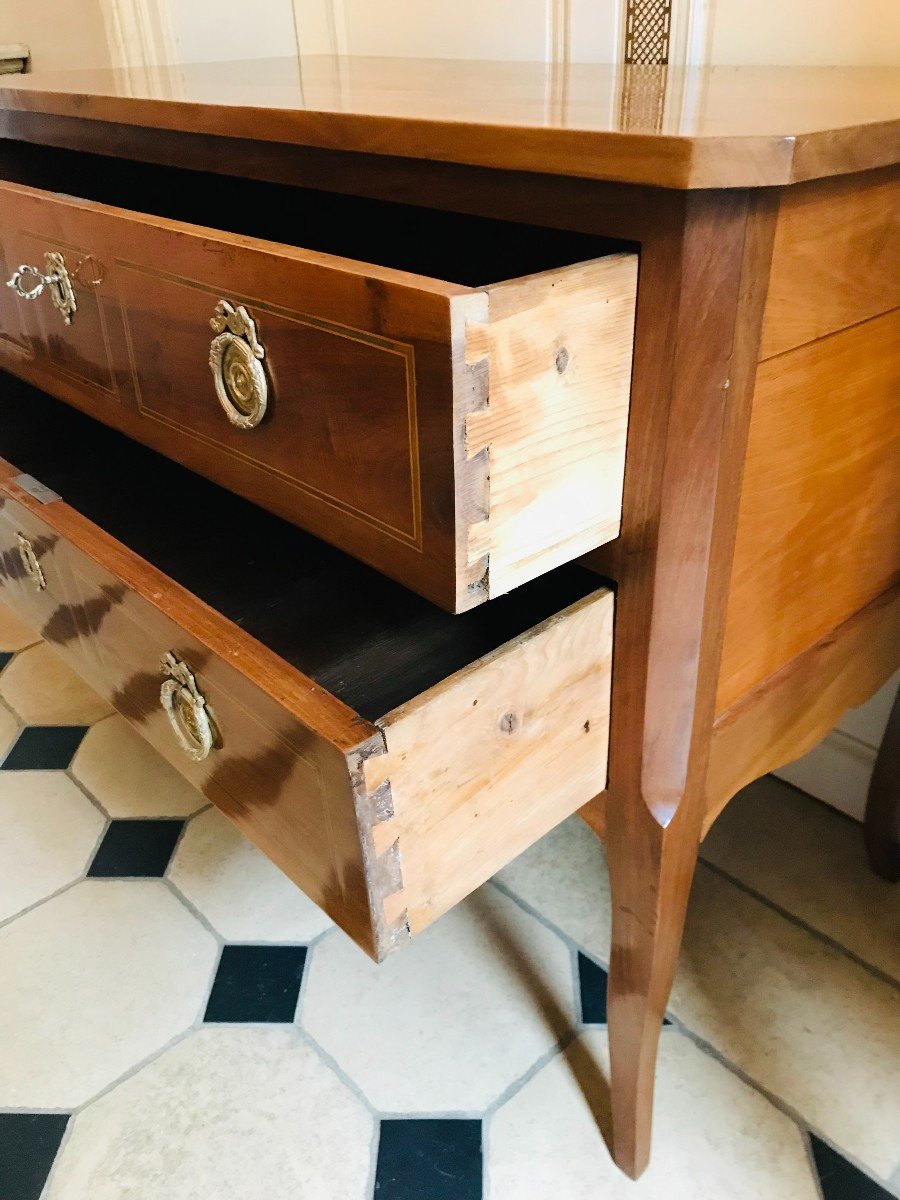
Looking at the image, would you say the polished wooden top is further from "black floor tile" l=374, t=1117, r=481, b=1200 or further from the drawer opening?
"black floor tile" l=374, t=1117, r=481, b=1200

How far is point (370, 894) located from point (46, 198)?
19.8 inches

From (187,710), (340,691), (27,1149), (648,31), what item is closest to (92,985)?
(27,1149)

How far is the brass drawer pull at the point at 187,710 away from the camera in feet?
1.79

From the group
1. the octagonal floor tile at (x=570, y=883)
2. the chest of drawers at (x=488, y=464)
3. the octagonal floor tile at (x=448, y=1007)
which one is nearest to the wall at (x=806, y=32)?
the chest of drawers at (x=488, y=464)

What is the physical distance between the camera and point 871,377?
55cm

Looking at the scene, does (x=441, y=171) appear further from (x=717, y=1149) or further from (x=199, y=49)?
(x=199, y=49)

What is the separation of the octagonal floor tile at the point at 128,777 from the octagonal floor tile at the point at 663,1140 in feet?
1.86

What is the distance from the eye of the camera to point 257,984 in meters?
0.94

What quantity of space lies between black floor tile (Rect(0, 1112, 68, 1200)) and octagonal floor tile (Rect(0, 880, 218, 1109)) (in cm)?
1

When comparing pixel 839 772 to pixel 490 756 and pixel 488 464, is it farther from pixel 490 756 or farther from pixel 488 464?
pixel 488 464

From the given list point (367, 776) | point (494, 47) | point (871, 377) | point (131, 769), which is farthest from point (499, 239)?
point (131, 769)

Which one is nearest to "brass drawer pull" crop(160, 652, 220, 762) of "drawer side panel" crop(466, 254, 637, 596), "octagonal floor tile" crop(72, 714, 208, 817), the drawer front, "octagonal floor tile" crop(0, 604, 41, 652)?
the drawer front

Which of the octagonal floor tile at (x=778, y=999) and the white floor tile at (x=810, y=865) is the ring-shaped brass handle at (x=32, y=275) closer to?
the octagonal floor tile at (x=778, y=999)

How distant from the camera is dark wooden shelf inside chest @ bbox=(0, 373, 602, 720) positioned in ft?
1.71
